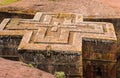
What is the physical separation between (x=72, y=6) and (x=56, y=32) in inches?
223

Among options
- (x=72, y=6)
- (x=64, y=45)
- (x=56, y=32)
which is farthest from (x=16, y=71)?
(x=72, y=6)

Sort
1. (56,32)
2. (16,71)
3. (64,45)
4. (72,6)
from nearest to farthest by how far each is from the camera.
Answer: (16,71) < (64,45) < (56,32) < (72,6)

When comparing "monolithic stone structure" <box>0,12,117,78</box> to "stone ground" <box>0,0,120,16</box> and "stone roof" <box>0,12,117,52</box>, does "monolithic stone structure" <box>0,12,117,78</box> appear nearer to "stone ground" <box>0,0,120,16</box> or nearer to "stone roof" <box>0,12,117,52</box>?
"stone roof" <box>0,12,117,52</box>

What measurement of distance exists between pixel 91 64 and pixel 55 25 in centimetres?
224

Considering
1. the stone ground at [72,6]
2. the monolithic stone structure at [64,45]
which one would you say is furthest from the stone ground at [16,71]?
the stone ground at [72,6]

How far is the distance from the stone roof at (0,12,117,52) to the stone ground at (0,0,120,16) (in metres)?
2.79

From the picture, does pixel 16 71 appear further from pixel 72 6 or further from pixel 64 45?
pixel 72 6

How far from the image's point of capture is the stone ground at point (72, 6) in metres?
15.4

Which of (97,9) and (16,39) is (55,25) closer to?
(16,39)

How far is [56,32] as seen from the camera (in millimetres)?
10828

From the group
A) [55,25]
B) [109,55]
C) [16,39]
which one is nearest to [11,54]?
[16,39]

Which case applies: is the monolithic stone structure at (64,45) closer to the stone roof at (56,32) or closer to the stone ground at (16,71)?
the stone roof at (56,32)

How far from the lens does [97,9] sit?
1579 centimetres

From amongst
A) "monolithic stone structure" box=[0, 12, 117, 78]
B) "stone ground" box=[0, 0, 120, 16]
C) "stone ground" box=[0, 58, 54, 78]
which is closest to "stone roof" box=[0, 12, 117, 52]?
"monolithic stone structure" box=[0, 12, 117, 78]
